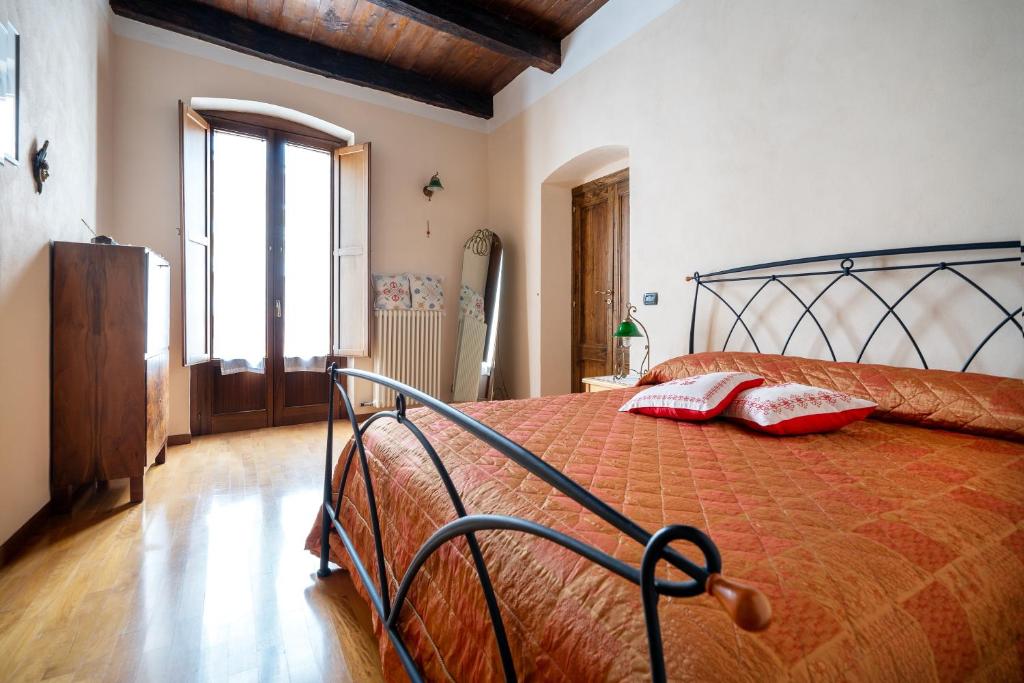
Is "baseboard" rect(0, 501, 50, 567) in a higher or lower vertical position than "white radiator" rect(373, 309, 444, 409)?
lower

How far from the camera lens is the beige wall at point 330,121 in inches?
122

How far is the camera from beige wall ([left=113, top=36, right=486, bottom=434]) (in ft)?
10.2

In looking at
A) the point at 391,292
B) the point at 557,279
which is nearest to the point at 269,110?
the point at 391,292

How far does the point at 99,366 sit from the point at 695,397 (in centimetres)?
256

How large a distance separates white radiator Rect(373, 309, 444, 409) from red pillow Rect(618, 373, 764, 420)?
2660 mm

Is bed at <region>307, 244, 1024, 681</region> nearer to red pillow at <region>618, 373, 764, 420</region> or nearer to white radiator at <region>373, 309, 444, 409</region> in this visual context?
red pillow at <region>618, 373, 764, 420</region>

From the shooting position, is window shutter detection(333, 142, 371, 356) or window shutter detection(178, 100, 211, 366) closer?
window shutter detection(178, 100, 211, 366)

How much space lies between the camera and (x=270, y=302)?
3705mm

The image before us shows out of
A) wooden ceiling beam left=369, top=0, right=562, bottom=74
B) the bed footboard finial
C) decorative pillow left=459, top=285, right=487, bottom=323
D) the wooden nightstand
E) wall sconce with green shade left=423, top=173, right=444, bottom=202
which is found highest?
wooden ceiling beam left=369, top=0, right=562, bottom=74

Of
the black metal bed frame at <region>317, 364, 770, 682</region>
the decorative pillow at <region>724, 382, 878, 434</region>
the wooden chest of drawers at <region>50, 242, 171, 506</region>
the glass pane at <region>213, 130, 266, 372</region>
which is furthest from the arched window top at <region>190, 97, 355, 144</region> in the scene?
the decorative pillow at <region>724, 382, 878, 434</region>

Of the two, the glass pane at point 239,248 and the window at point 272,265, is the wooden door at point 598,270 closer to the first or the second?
the window at point 272,265

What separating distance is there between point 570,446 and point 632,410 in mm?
559

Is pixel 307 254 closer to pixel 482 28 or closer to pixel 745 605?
pixel 482 28

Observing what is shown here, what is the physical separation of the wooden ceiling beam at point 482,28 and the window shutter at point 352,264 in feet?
3.88
